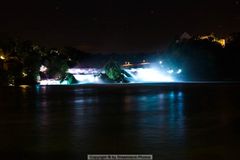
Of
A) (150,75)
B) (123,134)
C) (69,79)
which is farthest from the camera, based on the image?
(150,75)

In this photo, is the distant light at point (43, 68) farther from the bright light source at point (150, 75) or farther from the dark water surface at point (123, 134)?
the dark water surface at point (123, 134)

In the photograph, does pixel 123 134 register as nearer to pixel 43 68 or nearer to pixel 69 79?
pixel 69 79

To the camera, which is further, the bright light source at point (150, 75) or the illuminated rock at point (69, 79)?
the bright light source at point (150, 75)

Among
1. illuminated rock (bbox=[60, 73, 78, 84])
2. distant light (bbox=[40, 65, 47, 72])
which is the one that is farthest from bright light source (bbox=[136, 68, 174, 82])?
distant light (bbox=[40, 65, 47, 72])

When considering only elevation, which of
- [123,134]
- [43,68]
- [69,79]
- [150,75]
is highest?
[43,68]

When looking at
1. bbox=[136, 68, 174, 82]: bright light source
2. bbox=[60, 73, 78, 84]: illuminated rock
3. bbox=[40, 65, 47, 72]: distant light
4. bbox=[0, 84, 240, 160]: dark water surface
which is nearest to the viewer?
bbox=[0, 84, 240, 160]: dark water surface

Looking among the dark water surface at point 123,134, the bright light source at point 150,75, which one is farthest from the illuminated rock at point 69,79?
the dark water surface at point 123,134

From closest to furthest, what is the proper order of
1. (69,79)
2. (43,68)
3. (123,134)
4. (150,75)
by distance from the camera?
1. (123,134)
2. (69,79)
3. (43,68)
4. (150,75)

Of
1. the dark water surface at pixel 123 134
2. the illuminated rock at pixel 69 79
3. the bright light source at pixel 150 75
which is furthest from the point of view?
the bright light source at pixel 150 75

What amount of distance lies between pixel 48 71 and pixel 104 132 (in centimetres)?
5675

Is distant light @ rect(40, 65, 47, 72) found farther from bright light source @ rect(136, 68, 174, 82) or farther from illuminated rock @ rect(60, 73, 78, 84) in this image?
bright light source @ rect(136, 68, 174, 82)

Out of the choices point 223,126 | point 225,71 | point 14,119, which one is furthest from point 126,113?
point 225,71

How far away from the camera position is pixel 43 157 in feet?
30.6

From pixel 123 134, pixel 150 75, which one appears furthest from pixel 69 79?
pixel 123 134
